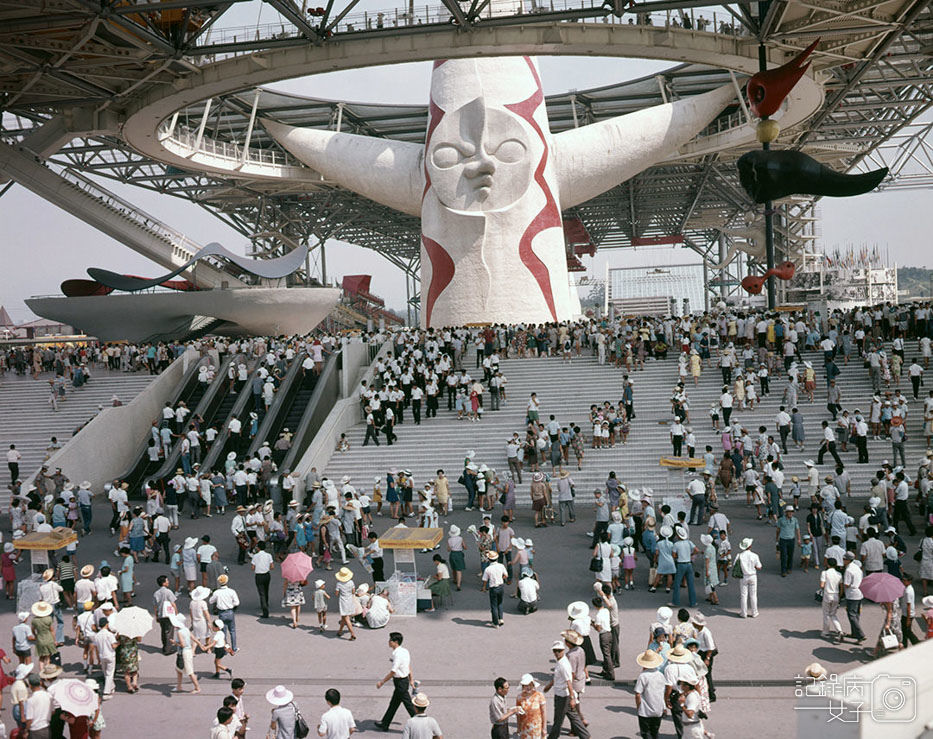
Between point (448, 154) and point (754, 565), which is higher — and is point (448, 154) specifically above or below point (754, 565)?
above

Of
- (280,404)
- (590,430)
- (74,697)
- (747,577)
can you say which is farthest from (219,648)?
(280,404)

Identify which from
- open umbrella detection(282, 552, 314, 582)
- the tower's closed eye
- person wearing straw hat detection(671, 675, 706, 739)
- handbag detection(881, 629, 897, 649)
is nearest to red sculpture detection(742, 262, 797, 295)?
handbag detection(881, 629, 897, 649)

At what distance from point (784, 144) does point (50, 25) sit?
104ft

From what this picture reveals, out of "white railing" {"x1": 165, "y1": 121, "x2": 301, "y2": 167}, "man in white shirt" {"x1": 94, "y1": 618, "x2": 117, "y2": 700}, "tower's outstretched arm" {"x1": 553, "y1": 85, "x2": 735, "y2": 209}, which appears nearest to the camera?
"man in white shirt" {"x1": 94, "y1": 618, "x2": 117, "y2": 700}

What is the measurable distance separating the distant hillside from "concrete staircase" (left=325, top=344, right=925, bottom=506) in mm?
87967

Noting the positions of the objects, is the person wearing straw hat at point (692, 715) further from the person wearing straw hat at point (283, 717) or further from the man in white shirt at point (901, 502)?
the man in white shirt at point (901, 502)

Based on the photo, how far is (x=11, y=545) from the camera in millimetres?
14680

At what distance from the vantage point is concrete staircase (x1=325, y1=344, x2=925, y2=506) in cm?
1945

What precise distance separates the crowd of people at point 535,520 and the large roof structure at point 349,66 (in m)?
8.00

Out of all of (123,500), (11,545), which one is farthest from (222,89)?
(11,545)

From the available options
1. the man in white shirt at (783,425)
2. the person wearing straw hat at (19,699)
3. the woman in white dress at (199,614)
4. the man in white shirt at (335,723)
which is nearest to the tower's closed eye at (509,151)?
the man in white shirt at (783,425)

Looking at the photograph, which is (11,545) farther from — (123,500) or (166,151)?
(166,151)

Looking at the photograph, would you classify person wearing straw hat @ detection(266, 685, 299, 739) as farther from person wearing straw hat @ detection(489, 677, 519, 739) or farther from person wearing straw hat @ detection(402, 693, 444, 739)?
person wearing straw hat @ detection(489, 677, 519, 739)

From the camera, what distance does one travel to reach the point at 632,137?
33.6m
